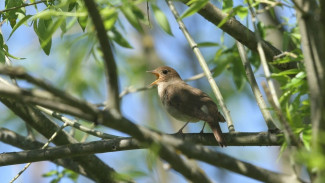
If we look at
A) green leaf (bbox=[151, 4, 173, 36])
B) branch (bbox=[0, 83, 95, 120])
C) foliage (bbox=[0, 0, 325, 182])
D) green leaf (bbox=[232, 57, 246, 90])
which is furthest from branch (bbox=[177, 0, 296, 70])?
branch (bbox=[0, 83, 95, 120])

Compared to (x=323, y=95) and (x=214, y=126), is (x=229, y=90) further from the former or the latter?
(x=323, y=95)

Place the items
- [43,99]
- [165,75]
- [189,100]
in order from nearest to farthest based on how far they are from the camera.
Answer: [43,99], [189,100], [165,75]

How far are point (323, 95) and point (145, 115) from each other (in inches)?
298

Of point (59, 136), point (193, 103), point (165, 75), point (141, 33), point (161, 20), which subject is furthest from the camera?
point (165, 75)

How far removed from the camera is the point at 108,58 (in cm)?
269

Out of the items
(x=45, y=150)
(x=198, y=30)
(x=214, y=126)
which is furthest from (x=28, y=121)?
(x=198, y=30)

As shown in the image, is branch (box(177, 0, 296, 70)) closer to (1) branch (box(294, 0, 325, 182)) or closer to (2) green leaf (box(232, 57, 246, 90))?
(2) green leaf (box(232, 57, 246, 90))

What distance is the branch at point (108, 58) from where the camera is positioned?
2574 mm

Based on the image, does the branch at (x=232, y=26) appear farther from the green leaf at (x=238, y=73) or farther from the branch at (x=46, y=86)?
the branch at (x=46, y=86)

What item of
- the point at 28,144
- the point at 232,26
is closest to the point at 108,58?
the point at 232,26

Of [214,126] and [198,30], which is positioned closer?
[214,126]

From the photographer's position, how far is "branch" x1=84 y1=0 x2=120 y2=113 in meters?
2.57

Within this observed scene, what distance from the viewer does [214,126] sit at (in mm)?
5344

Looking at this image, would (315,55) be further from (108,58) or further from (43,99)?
(43,99)
